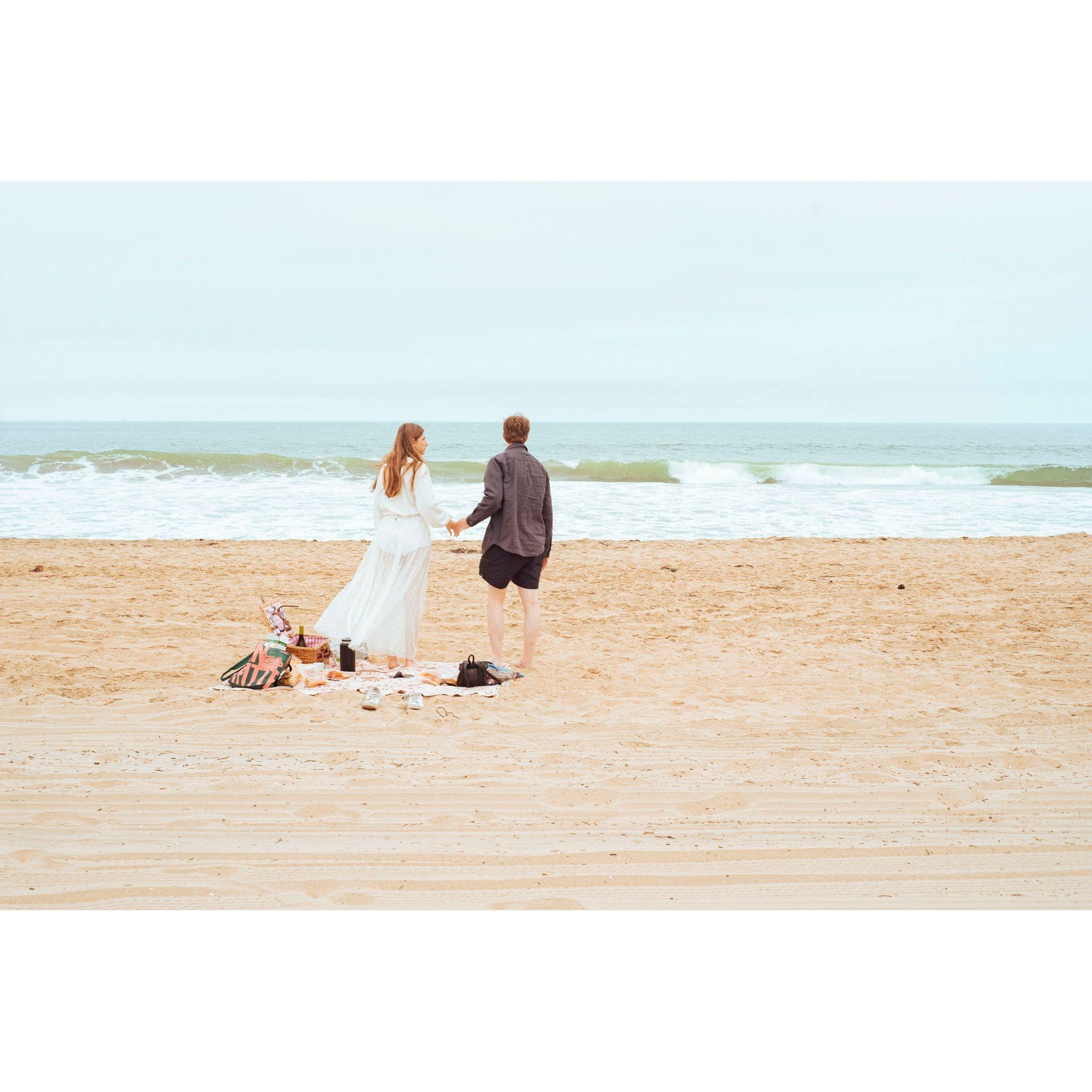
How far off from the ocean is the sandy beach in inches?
263

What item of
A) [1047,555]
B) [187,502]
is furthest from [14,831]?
[187,502]

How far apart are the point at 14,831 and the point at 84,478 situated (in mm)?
21049

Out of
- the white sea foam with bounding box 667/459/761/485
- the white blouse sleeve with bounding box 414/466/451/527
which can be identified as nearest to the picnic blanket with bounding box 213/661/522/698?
the white blouse sleeve with bounding box 414/466/451/527

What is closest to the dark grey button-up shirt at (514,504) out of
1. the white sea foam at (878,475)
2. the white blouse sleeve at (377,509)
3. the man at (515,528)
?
the man at (515,528)

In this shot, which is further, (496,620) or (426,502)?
(496,620)

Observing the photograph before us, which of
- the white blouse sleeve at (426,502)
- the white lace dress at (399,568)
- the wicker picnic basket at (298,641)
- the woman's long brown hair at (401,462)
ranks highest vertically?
the woman's long brown hair at (401,462)

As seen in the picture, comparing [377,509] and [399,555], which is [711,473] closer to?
[377,509]

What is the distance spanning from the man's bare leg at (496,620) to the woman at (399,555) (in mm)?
472

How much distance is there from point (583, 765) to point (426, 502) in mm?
2302

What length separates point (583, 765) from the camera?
4305 mm

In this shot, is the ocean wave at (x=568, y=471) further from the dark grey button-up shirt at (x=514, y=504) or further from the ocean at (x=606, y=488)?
the dark grey button-up shirt at (x=514, y=504)

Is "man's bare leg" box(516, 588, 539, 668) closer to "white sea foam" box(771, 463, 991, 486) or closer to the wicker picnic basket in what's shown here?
the wicker picnic basket

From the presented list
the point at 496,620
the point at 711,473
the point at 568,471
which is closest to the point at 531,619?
the point at 496,620

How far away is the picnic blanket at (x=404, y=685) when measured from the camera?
5422mm
